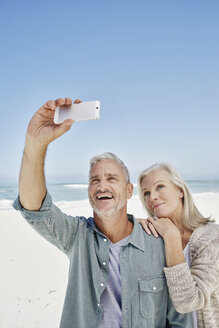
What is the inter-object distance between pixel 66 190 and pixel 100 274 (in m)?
24.8

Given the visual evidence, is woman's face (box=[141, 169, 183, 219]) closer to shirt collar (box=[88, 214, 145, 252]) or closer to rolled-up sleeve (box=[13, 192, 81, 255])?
shirt collar (box=[88, 214, 145, 252])

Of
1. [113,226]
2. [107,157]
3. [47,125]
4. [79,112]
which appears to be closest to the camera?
[79,112]

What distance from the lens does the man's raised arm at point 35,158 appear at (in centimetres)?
187

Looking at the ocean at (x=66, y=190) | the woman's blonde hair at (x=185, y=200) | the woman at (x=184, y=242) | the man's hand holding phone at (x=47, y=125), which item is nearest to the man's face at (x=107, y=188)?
the woman at (x=184, y=242)

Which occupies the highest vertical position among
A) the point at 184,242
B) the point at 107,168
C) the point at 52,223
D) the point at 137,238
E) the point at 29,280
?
the point at 107,168

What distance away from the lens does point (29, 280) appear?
5.24 m

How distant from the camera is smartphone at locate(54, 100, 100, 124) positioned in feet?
5.62

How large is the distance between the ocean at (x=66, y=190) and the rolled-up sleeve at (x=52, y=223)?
18074mm

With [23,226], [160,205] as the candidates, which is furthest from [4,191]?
[160,205]

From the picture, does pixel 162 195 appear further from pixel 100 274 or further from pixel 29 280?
pixel 29 280

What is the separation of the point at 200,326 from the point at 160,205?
0.86 meters

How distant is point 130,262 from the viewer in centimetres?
202

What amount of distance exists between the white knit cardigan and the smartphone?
1015mm

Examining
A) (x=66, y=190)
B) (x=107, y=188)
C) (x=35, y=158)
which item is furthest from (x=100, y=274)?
(x=66, y=190)
